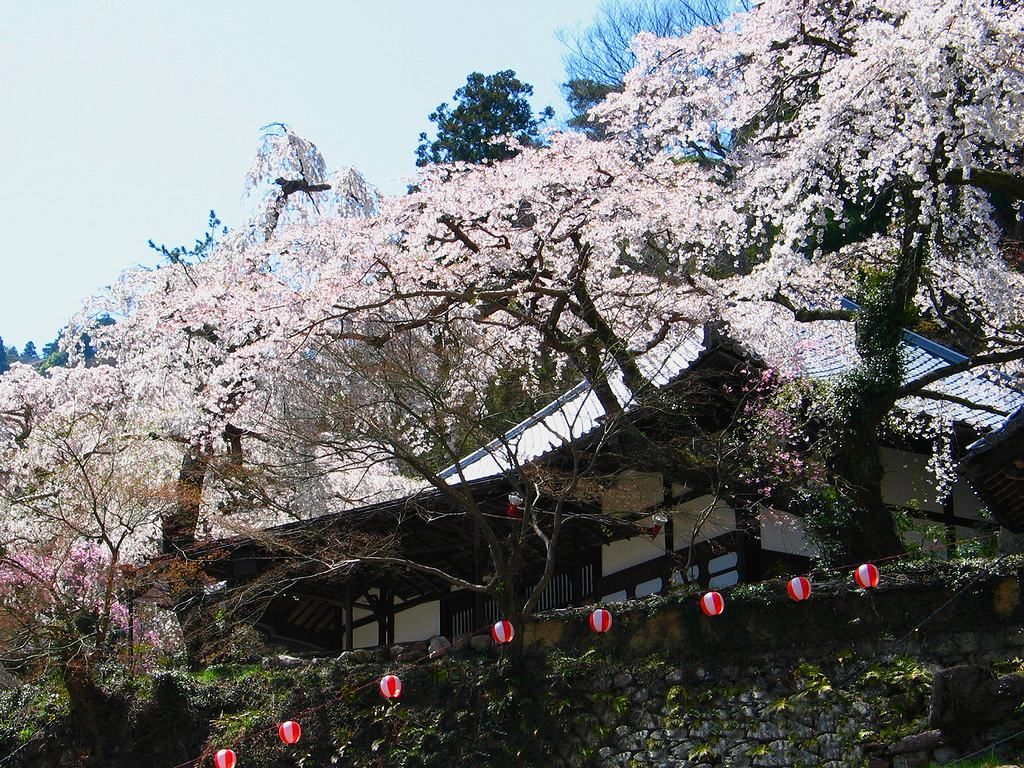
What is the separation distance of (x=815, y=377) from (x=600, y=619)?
4323 millimetres

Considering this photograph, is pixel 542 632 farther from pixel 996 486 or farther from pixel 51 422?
pixel 51 422

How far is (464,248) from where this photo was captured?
520 inches

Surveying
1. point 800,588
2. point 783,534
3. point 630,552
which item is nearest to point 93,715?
point 630,552

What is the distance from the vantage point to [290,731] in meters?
11.9

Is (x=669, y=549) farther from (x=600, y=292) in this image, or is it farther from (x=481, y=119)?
(x=481, y=119)

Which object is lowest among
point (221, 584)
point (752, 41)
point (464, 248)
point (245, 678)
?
point (245, 678)

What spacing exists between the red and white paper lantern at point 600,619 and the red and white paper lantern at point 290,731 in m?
3.26

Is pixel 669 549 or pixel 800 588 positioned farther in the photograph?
pixel 669 549

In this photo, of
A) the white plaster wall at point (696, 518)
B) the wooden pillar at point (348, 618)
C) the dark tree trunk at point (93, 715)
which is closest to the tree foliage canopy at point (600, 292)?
the white plaster wall at point (696, 518)

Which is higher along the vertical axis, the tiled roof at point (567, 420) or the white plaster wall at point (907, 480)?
the tiled roof at point (567, 420)

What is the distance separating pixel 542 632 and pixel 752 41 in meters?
6.60

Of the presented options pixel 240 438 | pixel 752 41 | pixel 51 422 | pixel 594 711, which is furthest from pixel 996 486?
pixel 51 422

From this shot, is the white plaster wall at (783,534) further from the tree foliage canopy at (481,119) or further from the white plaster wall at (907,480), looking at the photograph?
the tree foliage canopy at (481,119)

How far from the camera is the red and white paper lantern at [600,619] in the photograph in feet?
36.9
